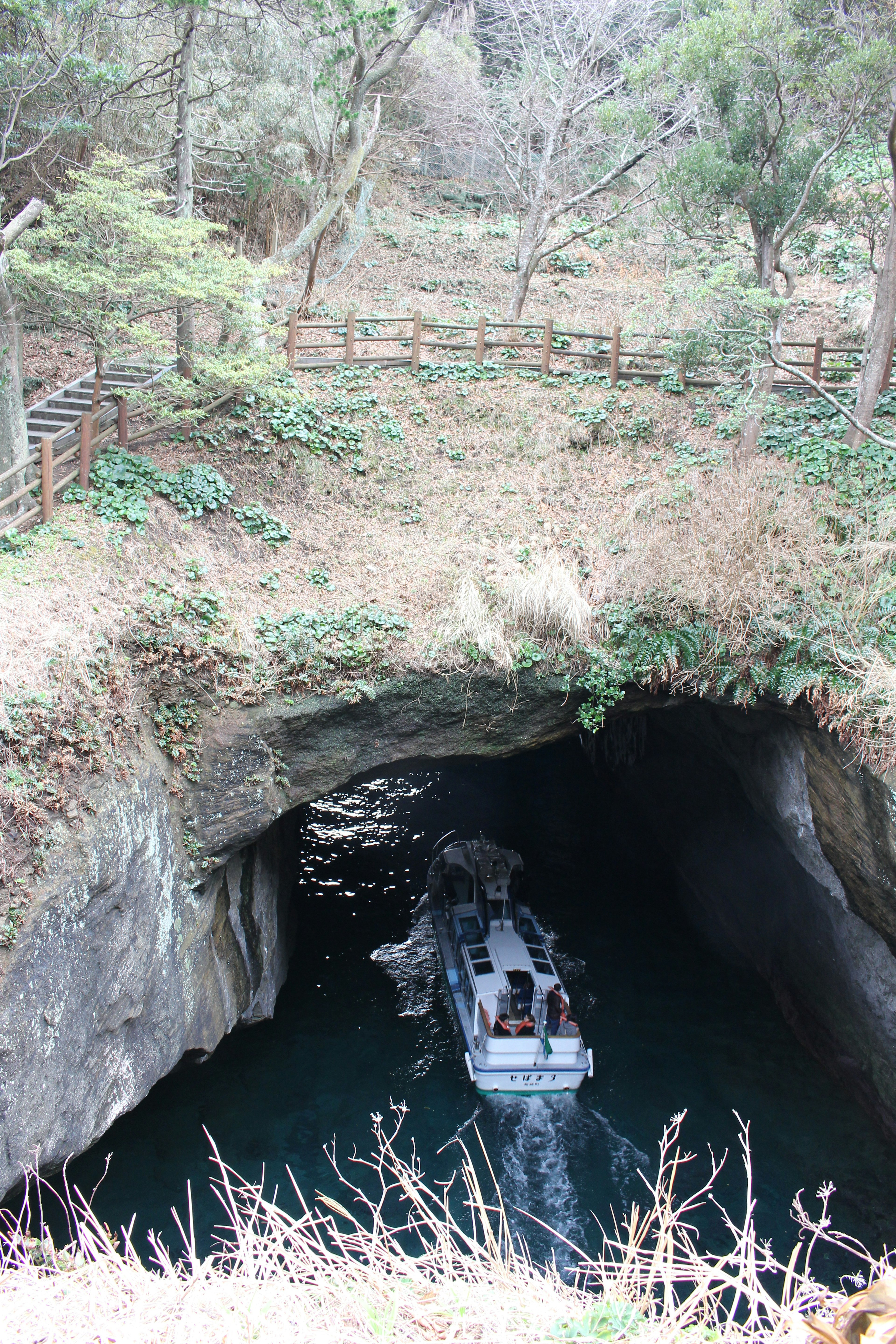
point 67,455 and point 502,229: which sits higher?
point 502,229

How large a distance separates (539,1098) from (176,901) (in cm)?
634

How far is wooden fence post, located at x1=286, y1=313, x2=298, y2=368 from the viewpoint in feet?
54.6

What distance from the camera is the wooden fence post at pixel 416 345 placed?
17.8 metres

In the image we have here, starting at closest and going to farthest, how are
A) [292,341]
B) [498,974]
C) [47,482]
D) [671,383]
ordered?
1. [47,482]
2. [498,974]
3. [292,341]
4. [671,383]

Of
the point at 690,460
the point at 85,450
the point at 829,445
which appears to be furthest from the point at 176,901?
the point at 829,445

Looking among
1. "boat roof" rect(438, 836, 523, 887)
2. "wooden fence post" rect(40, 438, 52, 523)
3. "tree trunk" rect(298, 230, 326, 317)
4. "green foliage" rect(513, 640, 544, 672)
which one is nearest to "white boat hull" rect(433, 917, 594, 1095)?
"boat roof" rect(438, 836, 523, 887)

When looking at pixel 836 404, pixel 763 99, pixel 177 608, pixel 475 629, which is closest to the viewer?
pixel 177 608

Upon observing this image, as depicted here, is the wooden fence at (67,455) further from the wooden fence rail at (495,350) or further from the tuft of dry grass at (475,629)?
the tuft of dry grass at (475,629)

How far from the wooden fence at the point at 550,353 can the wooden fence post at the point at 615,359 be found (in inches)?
0.6

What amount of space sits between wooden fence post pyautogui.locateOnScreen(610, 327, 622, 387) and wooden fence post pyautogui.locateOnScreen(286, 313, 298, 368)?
6.78 m

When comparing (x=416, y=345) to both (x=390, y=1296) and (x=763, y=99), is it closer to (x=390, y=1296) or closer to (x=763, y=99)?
(x=763, y=99)

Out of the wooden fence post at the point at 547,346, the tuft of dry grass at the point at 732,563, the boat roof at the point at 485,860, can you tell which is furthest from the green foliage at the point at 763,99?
the boat roof at the point at 485,860

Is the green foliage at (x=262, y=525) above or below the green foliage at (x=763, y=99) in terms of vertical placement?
below

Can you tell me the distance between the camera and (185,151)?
1477 centimetres
